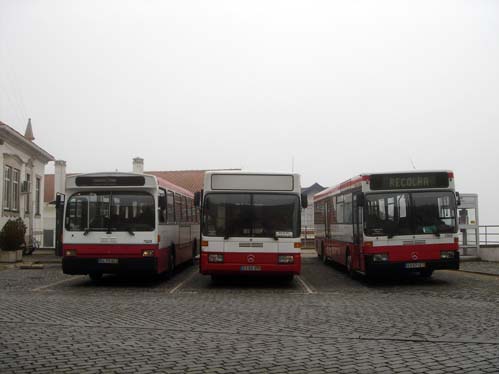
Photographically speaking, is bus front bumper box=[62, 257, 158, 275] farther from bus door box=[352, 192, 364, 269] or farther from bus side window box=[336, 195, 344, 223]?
bus side window box=[336, 195, 344, 223]

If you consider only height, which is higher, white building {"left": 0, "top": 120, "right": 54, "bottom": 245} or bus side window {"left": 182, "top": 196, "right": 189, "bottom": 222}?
white building {"left": 0, "top": 120, "right": 54, "bottom": 245}

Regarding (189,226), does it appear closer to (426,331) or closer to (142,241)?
(142,241)

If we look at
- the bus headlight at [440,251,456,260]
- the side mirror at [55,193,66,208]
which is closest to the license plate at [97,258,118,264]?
the side mirror at [55,193,66,208]

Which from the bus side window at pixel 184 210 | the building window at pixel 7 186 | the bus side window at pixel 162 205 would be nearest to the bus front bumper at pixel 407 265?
the bus side window at pixel 162 205

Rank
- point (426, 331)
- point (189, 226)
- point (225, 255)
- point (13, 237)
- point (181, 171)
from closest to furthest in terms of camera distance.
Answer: point (426, 331), point (225, 255), point (189, 226), point (13, 237), point (181, 171)

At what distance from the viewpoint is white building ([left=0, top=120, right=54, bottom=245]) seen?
31.2 meters

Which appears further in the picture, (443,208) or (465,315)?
(443,208)

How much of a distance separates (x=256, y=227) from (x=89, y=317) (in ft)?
19.4

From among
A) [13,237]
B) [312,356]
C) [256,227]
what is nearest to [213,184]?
[256,227]

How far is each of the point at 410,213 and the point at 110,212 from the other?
7606mm

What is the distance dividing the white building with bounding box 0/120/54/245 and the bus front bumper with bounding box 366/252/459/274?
2067 cm

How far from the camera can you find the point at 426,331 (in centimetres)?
888

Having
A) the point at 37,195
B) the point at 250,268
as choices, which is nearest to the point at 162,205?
the point at 250,268

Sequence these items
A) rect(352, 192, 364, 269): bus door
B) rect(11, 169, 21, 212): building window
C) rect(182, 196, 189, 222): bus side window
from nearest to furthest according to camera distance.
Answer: rect(352, 192, 364, 269): bus door → rect(182, 196, 189, 222): bus side window → rect(11, 169, 21, 212): building window
